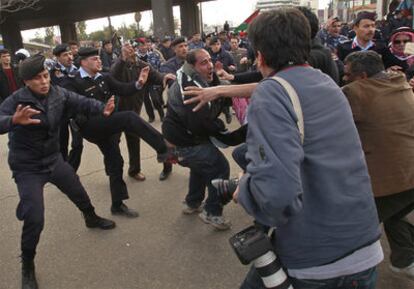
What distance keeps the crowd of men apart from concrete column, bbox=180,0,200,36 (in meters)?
33.3

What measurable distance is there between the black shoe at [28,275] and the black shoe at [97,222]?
2.87ft

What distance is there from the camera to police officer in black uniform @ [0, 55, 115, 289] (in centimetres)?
314

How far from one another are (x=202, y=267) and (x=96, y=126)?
178 centimetres

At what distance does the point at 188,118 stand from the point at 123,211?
1535 mm

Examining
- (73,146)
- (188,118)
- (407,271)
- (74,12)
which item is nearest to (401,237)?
(407,271)

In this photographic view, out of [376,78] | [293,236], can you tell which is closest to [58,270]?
[293,236]

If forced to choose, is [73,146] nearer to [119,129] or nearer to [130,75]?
[130,75]

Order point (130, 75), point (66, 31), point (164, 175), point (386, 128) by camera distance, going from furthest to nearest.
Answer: point (66, 31) → point (164, 175) → point (130, 75) → point (386, 128)

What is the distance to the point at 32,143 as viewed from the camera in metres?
3.32

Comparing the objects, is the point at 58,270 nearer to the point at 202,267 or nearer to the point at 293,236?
the point at 202,267

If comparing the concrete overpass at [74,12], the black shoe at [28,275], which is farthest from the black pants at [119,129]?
the concrete overpass at [74,12]

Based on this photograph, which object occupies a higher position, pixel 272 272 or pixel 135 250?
pixel 272 272

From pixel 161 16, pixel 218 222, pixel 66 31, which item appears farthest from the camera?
pixel 66 31

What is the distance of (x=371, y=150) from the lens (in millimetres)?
2543
